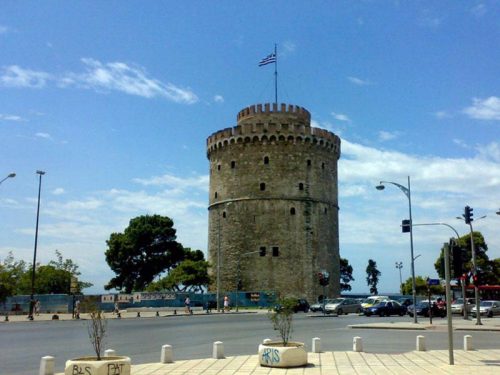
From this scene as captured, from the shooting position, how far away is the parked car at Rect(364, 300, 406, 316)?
38438 mm

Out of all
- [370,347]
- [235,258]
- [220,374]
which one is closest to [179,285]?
[235,258]

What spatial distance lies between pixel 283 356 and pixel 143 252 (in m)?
60.1

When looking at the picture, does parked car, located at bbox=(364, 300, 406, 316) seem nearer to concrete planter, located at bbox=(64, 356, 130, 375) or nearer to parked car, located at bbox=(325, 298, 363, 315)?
parked car, located at bbox=(325, 298, 363, 315)

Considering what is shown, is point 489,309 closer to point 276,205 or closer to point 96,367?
point 276,205

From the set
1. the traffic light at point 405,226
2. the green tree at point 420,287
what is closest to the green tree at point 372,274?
the green tree at point 420,287

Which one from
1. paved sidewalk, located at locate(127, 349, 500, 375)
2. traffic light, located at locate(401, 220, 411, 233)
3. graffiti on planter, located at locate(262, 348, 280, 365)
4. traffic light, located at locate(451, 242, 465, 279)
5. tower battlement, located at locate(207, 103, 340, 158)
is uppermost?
Answer: tower battlement, located at locate(207, 103, 340, 158)

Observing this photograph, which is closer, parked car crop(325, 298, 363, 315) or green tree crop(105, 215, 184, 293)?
parked car crop(325, 298, 363, 315)

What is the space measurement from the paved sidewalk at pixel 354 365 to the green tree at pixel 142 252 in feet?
188

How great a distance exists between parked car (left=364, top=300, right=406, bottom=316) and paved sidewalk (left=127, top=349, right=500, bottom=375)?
Answer: 2503 cm

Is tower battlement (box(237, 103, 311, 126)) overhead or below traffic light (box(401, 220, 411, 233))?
overhead

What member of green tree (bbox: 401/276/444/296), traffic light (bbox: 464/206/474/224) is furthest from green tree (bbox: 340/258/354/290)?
traffic light (bbox: 464/206/474/224)

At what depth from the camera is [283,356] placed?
37.8 feet

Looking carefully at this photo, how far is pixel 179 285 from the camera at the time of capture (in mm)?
59281

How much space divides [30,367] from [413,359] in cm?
873
